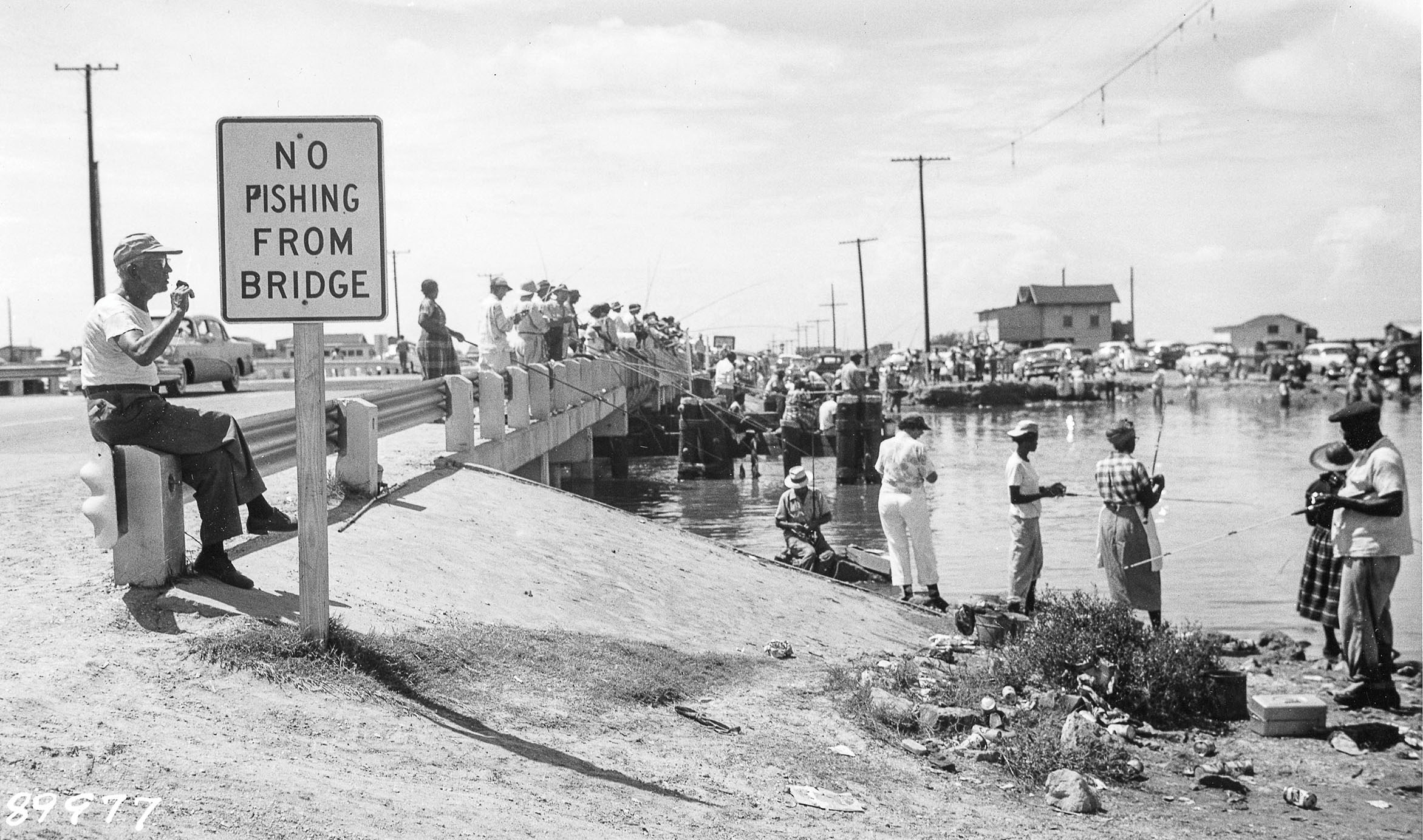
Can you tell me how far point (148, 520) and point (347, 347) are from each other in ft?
260

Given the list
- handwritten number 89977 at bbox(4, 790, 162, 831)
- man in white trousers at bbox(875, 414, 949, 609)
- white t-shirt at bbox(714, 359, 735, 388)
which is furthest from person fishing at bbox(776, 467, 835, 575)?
white t-shirt at bbox(714, 359, 735, 388)

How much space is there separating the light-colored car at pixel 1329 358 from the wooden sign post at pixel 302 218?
7546 centimetres

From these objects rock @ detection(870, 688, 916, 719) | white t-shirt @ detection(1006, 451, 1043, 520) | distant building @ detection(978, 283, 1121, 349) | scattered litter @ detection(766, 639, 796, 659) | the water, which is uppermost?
distant building @ detection(978, 283, 1121, 349)

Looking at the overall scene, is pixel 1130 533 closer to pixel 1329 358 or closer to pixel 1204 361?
pixel 1329 358

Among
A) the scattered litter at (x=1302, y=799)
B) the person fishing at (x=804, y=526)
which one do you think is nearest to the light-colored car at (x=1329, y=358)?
the person fishing at (x=804, y=526)

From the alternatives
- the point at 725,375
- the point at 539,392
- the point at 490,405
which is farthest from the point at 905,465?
the point at 725,375

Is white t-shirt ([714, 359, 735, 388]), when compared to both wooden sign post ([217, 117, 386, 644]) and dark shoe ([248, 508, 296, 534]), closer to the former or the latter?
dark shoe ([248, 508, 296, 534])

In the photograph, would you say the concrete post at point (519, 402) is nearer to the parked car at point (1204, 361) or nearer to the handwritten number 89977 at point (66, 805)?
the handwritten number 89977 at point (66, 805)

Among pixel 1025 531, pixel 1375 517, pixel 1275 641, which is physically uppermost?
pixel 1375 517

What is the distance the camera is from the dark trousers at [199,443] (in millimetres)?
6445

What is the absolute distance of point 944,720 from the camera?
294 inches

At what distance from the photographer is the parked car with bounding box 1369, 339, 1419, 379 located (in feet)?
193

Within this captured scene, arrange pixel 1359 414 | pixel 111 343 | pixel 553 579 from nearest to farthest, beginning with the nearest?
pixel 111 343
pixel 1359 414
pixel 553 579

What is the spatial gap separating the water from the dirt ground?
5.97 meters
